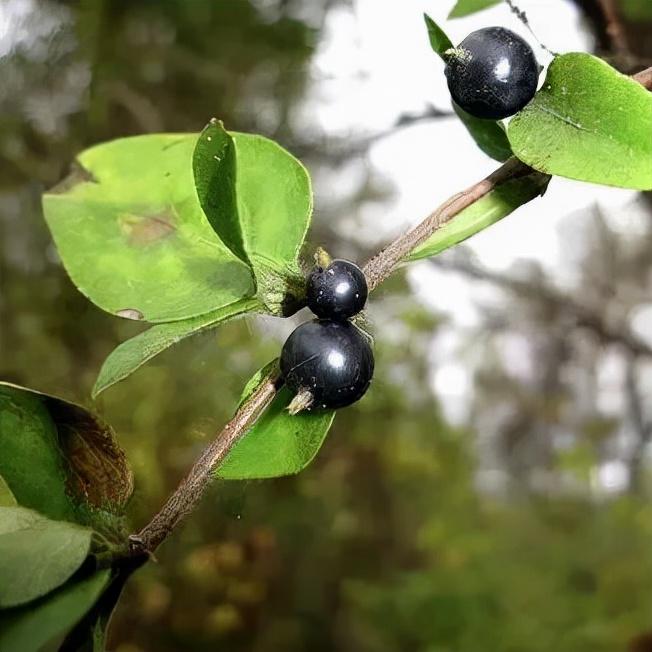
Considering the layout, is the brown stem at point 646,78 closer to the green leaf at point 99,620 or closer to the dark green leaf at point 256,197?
the dark green leaf at point 256,197

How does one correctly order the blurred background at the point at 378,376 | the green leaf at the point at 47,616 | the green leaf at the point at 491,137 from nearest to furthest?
the green leaf at the point at 47,616
the green leaf at the point at 491,137
the blurred background at the point at 378,376

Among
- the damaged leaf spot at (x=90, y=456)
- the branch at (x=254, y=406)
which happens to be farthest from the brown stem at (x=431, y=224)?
the damaged leaf spot at (x=90, y=456)

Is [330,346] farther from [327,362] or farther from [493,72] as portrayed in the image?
[493,72]

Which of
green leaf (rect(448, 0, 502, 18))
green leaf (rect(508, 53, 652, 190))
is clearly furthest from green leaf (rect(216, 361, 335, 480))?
green leaf (rect(448, 0, 502, 18))

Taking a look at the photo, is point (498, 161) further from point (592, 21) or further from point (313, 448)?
point (592, 21)

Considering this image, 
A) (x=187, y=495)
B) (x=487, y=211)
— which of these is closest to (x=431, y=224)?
(x=487, y=211)

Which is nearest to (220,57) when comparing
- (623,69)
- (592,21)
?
(592,21)

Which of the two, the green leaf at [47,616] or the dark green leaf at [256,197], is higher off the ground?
the dark green leaf at [256,197]

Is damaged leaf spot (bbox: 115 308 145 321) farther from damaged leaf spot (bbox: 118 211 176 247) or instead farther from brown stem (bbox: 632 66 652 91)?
brown stem (bbox: 632 66 652 91)
